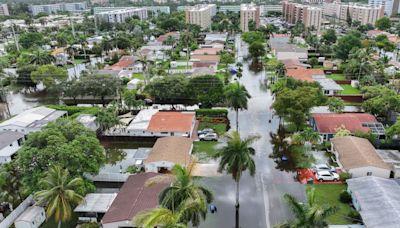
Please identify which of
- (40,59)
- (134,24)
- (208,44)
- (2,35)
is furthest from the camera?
(134,24)

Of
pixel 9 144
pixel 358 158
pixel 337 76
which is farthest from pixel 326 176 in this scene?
pixel 337 76

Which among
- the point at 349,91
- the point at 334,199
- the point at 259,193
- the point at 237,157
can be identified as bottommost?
the point at 334,199

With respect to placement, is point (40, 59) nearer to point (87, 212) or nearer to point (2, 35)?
→ point (87, 212)

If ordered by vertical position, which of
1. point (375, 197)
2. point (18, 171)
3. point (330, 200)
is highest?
→ point (18, 171)

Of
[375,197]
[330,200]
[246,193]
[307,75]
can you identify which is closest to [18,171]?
[246,193]

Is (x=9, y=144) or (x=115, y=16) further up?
(x=115, y=16)

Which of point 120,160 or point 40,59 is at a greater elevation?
point 40,59

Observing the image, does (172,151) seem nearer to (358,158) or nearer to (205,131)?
(205,131)
